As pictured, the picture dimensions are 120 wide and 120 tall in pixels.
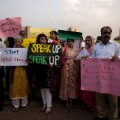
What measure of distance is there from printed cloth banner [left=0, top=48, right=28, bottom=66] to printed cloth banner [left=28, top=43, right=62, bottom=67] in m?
0.28

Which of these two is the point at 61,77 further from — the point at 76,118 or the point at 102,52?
the point at 102,52

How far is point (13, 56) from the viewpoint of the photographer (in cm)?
768

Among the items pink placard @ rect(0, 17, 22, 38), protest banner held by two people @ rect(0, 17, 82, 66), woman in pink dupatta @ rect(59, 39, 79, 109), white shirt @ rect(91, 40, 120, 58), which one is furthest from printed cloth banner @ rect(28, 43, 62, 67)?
white shirt @ rect(91, 40, 120, 58)

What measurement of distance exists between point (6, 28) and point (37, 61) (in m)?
1.62

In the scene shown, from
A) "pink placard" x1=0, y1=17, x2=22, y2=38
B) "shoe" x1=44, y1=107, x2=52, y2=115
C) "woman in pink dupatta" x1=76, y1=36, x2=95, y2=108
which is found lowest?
"shoe" x1=44, y1=107, x2=52, y2=115

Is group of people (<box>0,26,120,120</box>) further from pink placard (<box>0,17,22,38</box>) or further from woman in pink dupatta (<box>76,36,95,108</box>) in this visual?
pink placard (<box>0,17,22,38</box>)

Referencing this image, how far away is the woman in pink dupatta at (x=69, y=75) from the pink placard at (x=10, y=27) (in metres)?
1.48

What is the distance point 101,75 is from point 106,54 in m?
0.46

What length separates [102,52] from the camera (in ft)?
20.2

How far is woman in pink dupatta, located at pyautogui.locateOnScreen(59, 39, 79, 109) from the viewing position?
7668mm

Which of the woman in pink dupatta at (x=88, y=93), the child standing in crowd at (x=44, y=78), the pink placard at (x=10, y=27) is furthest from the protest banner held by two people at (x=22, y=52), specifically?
the woman in pink dupatta at (x=88, y=93)

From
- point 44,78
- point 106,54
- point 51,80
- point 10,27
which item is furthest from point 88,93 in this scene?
point 10,27

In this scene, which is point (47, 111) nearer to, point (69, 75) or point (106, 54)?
point (69, 75)

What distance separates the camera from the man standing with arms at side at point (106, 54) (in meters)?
6.03
